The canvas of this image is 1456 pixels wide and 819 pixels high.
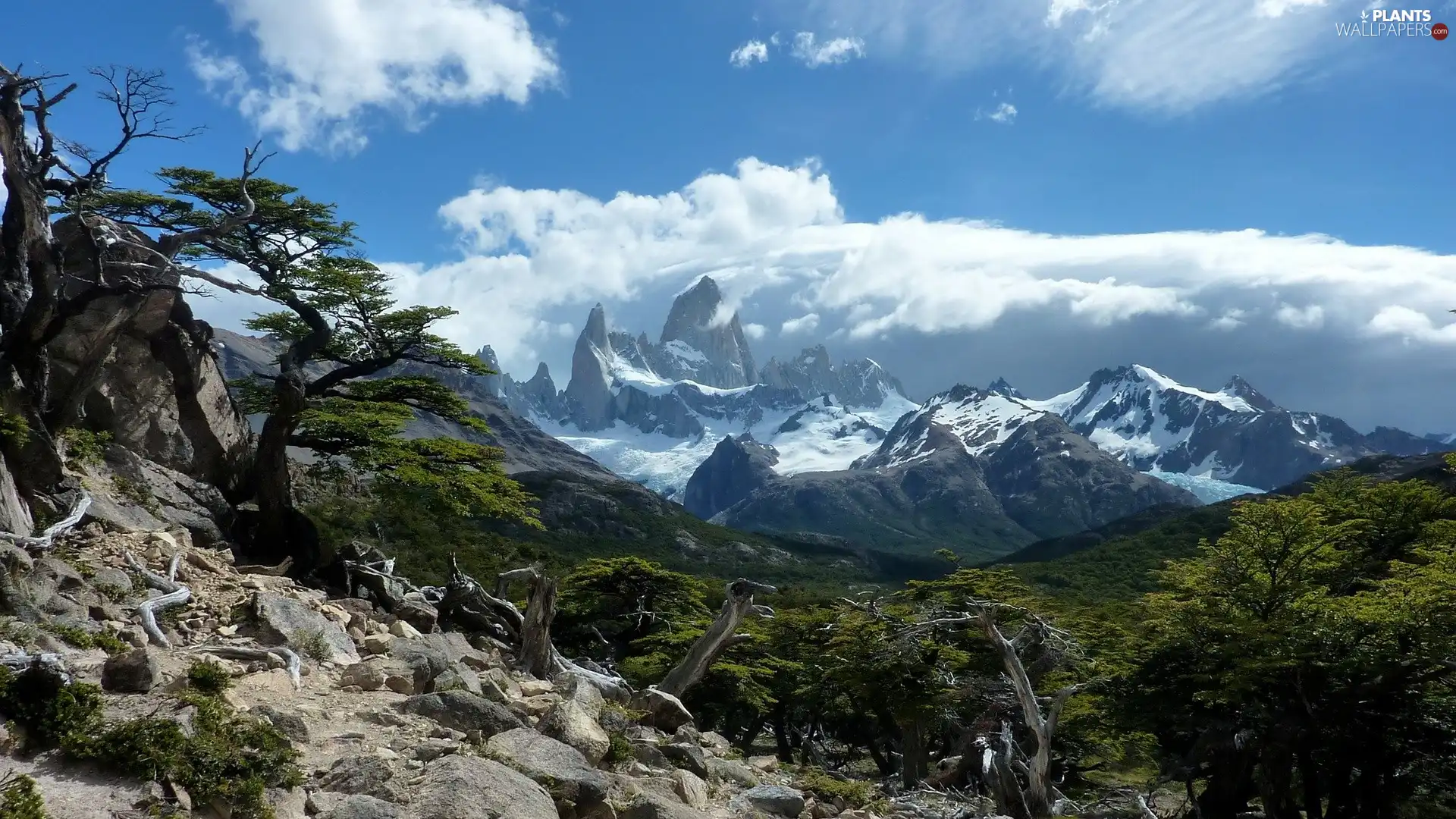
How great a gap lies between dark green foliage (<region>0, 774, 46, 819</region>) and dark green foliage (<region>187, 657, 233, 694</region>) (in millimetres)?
2747

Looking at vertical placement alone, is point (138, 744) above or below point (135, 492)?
below

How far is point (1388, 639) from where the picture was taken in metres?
20.3

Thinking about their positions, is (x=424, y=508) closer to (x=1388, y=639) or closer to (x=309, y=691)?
(x=309, y=691)

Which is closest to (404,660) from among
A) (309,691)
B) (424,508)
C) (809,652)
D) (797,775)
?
(309,691)

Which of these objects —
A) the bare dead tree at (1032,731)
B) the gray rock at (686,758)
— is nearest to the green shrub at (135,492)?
the gray rock at (686,758)

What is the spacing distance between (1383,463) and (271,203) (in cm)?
17184

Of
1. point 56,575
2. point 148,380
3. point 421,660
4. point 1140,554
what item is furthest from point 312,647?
point 1140,554

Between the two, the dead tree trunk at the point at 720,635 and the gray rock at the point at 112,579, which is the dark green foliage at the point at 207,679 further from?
the dead tree trunk at the point at 720,635

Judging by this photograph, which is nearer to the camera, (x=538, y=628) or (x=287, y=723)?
(x=287, y=723)

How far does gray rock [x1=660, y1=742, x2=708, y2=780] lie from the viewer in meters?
13.8

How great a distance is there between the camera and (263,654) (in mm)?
12117

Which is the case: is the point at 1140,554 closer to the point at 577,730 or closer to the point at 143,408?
the point at 143,408

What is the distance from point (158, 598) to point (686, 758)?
8.18 metres

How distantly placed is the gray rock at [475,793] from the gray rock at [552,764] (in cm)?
38
